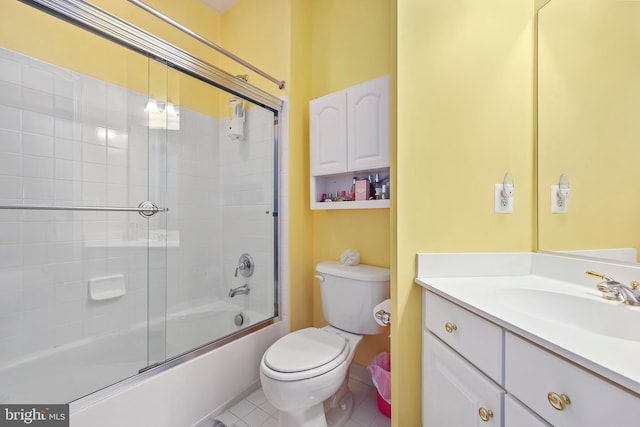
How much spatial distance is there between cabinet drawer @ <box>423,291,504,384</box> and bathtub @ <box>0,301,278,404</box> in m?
1.12

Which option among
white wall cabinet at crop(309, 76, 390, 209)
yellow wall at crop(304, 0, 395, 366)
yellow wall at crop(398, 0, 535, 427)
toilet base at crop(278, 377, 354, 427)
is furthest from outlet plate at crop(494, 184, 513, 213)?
toilet base at crop(278, 377, 354, 427)

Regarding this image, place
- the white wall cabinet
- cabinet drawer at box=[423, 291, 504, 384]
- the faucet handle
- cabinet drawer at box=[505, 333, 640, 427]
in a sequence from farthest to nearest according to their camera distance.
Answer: the white wall cabinet < the faucet handle < cabinet drawer at box=[423, 291, 504, 384] < cabinet drawer at box=[505, 333, 640, 427]

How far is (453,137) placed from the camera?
98 centimetres

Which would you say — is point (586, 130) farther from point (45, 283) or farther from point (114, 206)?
point (45, 283)

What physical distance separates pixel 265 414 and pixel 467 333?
1.13m

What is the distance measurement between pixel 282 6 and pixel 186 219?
1.57 meters

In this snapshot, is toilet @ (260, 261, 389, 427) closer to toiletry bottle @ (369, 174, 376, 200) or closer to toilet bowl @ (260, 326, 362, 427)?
toilet bowl @ (260, 326, 362, 427)

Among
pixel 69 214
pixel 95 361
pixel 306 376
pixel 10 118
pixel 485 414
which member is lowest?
pixel 95 361

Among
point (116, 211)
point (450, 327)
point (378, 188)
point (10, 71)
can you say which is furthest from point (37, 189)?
point (450, 327)

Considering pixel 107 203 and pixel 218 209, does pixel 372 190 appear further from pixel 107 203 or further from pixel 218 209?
pixel 107 203

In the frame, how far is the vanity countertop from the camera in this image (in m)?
0.44

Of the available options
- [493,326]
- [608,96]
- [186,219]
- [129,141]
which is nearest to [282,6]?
[129,141]

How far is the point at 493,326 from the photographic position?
626mm

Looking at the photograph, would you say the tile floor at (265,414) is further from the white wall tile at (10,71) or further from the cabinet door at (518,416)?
the white wall tile at (10,71)
